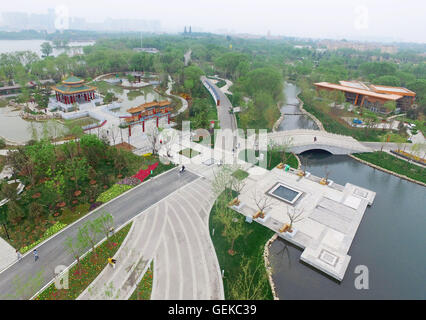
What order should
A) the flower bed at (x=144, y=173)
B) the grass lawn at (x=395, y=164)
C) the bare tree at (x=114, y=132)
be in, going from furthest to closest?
the bare tree at (x=114, y=132), the grass lawn at (x=395, y=164), the flower bed at (x=144, y=173)

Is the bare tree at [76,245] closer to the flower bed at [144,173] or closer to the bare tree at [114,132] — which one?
the flower bed at [144,173]

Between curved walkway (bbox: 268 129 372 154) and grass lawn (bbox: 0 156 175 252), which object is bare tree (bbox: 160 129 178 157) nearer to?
grass lawn (bbox: 0 156 175 252)

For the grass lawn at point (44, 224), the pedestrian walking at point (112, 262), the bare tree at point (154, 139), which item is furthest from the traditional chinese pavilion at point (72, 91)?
the pedestrian walking at point (112, 262)

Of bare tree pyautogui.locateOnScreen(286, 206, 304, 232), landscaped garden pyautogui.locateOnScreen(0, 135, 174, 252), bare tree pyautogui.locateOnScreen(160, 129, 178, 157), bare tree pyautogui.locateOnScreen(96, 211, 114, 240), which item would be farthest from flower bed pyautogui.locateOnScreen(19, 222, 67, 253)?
bare tree pyautogui.locateOnScreen(286, 206, 304, 232)

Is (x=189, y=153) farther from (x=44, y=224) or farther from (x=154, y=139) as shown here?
(x=44, y=224)

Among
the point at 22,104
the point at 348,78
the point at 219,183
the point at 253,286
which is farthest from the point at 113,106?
the point at 348,78
